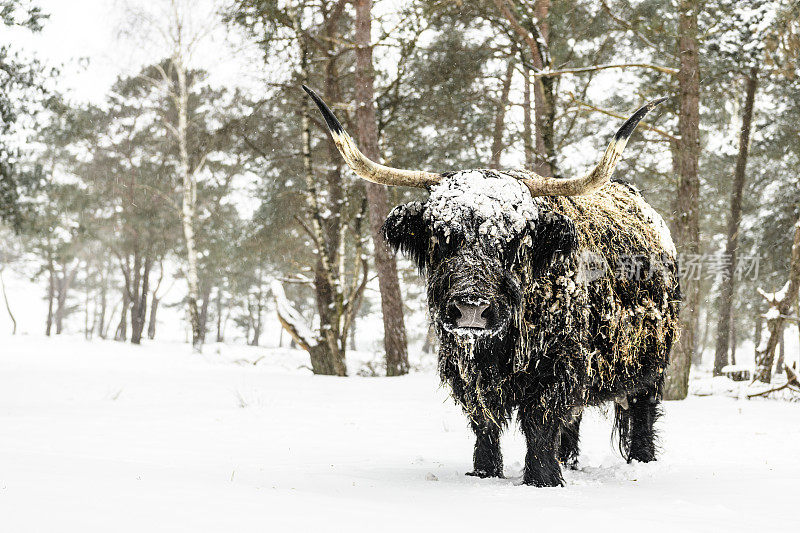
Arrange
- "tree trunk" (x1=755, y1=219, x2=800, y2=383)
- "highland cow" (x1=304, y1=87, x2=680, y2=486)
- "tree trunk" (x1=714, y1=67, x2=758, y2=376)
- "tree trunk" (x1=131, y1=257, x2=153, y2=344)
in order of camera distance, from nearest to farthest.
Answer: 1. "highland cow" (x1=304, y1=87, x2=680, y2=486)
2. "tree trunk" (x1=755, y1=219, x2=800, y2=383)
3. "tree trunk" (x1=714, y1=67, x2=758, y2=376)
4. "tree trunk" (x1=131, y1=257, x2=153, y2=344)

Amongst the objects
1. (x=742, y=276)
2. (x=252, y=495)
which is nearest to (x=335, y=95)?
(x=252, y=495)

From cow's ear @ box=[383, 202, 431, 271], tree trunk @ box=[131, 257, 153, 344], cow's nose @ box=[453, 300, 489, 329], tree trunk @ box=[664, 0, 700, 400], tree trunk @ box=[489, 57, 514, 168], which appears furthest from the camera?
tree trunk @ box=[131, 257, 153, 344]

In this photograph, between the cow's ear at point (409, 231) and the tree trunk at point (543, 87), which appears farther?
the tree trunk at point (543, 87)

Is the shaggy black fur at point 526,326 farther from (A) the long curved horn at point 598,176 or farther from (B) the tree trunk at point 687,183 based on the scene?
(B) the tree trunk at point 687,183

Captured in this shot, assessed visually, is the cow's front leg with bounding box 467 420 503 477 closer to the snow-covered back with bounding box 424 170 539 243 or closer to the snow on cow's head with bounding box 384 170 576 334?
the snow on cow's head with bounding box 384 170 576 334

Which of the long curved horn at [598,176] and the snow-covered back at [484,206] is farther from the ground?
the long curved horn at [598,176]

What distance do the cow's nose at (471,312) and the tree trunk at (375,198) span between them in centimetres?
768

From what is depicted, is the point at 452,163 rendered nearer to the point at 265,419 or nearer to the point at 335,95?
the point at 335,95

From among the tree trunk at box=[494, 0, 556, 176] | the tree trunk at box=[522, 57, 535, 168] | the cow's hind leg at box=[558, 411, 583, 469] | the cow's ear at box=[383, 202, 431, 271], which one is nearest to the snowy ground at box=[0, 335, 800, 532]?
the cow's hind leg at box=[558, 411, 583, 469]

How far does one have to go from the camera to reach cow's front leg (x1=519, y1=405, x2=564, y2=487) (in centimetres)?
385

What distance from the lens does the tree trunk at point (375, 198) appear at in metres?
11.2

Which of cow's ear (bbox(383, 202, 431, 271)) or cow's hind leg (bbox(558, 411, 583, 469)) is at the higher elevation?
cow's ear (bbox(383, 202, 431, 271))

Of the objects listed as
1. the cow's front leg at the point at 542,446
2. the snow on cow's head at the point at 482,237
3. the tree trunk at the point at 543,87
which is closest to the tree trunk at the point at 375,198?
the tree trunk at the point at 543,87

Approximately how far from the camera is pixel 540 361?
3883mm
